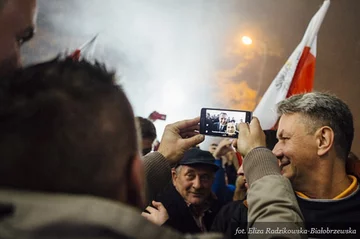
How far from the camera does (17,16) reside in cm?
55

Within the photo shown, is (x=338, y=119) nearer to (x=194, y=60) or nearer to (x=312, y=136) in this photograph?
(x=312, y=136)

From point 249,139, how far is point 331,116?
408mm

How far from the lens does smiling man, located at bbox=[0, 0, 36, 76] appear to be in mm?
517

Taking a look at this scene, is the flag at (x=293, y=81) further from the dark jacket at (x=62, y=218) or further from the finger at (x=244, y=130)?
the dark jacket at (x=62, y=218)

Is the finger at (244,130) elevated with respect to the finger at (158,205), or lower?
elevated

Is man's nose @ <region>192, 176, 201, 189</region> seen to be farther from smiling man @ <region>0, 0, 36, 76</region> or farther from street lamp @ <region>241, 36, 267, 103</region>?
street lamp @ <region>241, 36, 267, 103</region>

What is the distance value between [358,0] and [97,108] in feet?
10.5

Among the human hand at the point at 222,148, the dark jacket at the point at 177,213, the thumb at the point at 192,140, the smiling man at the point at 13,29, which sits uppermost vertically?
the smiling man at the point at 13,29

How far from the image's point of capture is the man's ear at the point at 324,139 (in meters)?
1.16

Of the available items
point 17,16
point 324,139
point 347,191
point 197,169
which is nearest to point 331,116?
point 324,139

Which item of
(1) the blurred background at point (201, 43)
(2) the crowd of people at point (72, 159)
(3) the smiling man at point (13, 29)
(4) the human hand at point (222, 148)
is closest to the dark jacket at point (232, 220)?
(2) the crowd of people at point (72, 159)

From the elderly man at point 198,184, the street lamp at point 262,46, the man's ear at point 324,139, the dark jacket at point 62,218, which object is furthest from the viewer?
the street lamp at point 262,46

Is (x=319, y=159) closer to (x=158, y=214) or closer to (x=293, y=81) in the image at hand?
(x=158, y=214)

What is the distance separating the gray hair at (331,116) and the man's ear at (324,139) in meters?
0.01
